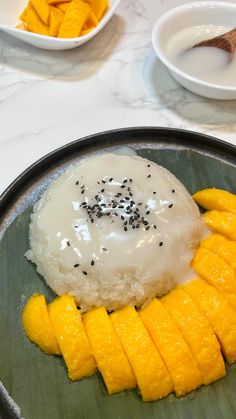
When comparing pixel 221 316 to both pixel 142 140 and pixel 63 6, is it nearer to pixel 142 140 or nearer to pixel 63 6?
pixel 142 140

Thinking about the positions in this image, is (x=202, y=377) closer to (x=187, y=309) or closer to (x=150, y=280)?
(x=187, y=309)

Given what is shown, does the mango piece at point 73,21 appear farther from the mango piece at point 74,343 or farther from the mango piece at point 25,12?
the mango piece at point 74,343

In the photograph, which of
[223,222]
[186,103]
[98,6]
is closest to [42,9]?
[98,6]

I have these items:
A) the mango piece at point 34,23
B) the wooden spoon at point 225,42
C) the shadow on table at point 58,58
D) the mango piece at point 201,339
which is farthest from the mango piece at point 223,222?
the mango piece at point 34,23

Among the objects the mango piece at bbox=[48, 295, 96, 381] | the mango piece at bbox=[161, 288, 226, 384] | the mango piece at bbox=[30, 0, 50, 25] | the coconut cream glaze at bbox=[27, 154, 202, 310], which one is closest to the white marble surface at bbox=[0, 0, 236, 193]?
the mango piece at bbox=[30, 0, 50, 25]

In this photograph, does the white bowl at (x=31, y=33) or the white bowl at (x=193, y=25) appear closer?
the white bowl at (x=193, y=25)

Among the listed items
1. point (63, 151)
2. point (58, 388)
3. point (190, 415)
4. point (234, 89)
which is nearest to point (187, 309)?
point (190, 415)

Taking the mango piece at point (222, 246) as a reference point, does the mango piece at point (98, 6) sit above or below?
above
